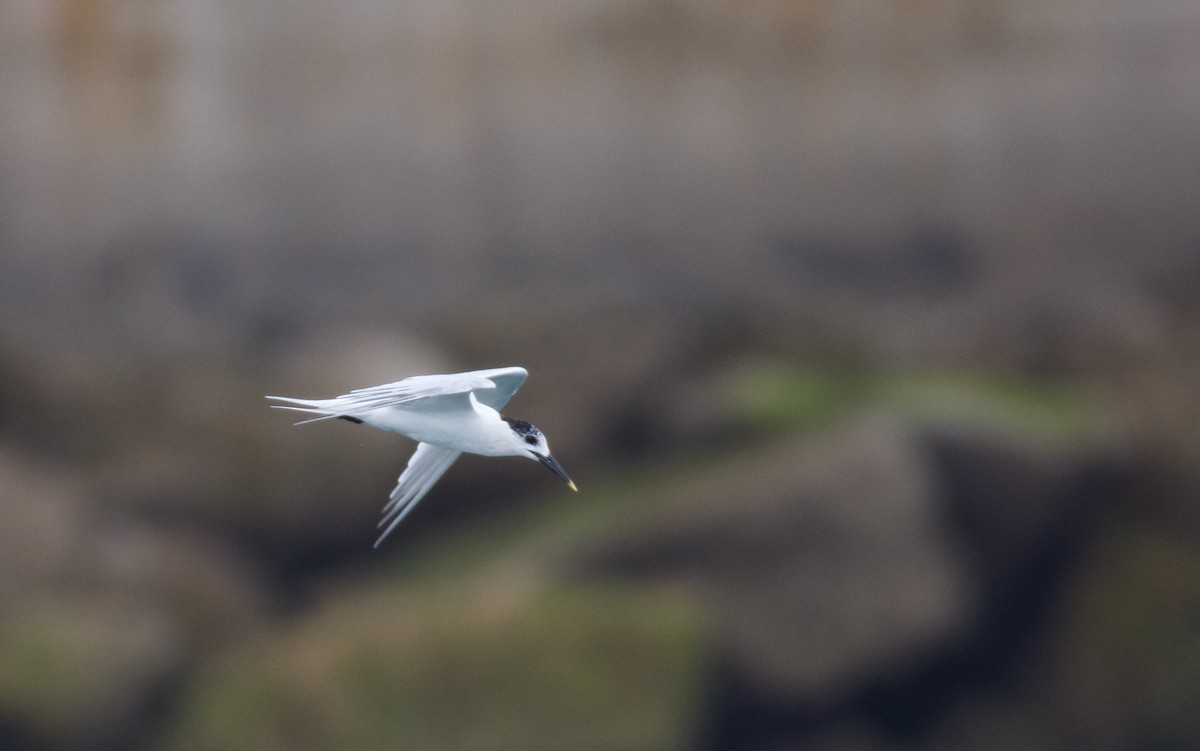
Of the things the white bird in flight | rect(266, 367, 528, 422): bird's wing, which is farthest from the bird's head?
rect(266, 367, 528, 422): bird's wing

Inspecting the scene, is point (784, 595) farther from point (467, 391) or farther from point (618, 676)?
point (467, 391)

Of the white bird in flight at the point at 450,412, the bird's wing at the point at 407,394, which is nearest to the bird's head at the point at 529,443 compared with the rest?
the white bird in flight at the point at 450,412

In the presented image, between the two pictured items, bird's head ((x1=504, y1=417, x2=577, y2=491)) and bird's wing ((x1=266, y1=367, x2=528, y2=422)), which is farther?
bird's head ((x1=504, y1=417, x2=577, y2=491))

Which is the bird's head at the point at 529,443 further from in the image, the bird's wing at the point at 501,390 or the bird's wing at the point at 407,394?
the bird's wing at the point at 407,394

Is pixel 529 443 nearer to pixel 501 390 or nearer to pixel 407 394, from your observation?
pixel 501 390

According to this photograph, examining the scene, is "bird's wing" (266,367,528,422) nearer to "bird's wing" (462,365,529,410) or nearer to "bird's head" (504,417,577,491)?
"bird's wing" (462,365,529,410)

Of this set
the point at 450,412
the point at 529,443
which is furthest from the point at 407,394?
the point at 529,443

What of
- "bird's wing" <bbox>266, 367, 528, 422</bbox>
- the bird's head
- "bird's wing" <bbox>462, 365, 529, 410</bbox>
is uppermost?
"bird's wing" <bbox>266, 367, 528, 422</bbox>

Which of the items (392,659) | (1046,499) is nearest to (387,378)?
(392,659)

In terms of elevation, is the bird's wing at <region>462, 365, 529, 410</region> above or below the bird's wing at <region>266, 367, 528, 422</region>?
below
